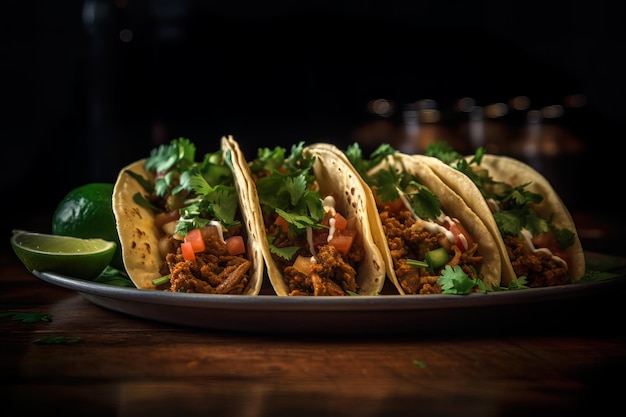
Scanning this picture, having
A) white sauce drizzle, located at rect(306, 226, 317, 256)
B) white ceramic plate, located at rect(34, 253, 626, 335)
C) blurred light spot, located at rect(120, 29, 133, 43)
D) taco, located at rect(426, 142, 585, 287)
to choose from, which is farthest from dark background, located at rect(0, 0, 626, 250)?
white ceramic plate, located at rect(34, 253, 626, 335)

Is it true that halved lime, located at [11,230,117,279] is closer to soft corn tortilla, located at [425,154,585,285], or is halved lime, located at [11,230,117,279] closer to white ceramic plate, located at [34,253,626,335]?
white ceramic plate, located at [34,253,626,335]

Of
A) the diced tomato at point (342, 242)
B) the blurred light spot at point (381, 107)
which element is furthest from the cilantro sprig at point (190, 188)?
the blurred light spot at point (381, 107)

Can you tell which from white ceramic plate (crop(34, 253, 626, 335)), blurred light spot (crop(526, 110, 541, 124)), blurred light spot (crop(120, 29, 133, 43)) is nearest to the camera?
white ceramic plate (crop(34, 253, 626, 335))

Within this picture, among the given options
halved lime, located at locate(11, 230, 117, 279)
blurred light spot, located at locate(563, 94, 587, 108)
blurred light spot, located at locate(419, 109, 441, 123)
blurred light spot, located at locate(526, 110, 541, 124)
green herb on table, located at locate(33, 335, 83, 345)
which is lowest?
green herb on table, located at locate(33, 335, 83, 345)

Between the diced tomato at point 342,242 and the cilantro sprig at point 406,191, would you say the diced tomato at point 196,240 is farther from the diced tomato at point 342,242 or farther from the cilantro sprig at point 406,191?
the cilantro sprig at point 406,191

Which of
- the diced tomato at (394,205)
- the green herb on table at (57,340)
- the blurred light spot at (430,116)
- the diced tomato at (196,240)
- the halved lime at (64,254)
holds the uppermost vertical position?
the blurred light spot at (430,116)

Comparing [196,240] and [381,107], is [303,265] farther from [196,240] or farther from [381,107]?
[381,107]
